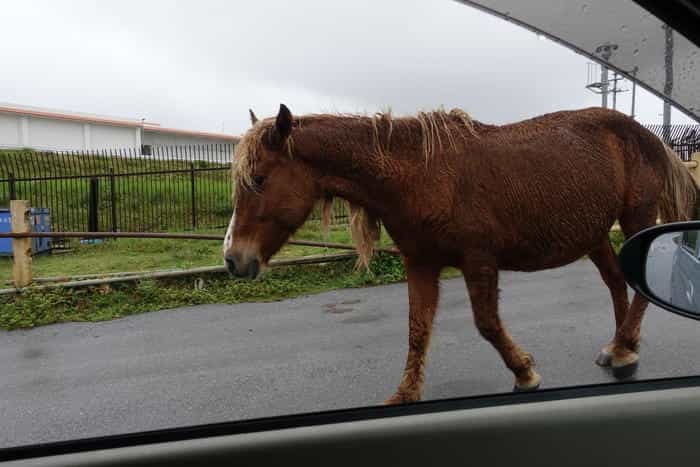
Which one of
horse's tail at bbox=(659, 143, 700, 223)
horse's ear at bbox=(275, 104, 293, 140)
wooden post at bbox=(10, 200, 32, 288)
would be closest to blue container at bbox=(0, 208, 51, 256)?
wooden post at bbox=(10, 200, 32, 288)

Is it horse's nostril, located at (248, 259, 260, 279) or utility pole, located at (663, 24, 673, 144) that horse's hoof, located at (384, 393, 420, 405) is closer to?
horse's nostril, located at (248, 259, 260, 279)

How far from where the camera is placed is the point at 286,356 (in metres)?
1.88

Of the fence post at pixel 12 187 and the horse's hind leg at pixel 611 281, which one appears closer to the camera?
the fence post at pixel 12 187

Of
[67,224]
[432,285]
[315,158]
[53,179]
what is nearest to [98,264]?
[67,224]

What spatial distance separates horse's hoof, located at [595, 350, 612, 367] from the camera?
5.85 feet

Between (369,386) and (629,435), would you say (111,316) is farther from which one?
(629,435)

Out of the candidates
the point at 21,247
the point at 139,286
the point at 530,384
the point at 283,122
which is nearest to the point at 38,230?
the point at 21,247

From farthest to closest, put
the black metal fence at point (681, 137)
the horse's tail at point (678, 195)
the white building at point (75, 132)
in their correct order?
1. the horse's tail at point (678, 195)
2. the black metal fence at point (681, 137)
3. the white building at point (75, 132)

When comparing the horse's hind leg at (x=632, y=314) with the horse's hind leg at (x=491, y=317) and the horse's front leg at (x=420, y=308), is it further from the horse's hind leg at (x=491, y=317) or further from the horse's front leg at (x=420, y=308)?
the horse's front leg at (x=420, y=308)

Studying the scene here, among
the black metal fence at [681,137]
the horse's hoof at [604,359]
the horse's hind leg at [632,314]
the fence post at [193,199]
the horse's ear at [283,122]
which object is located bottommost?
the horse's hoof at [604,359]

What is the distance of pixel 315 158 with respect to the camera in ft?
5.74

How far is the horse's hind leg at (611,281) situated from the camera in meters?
1.83

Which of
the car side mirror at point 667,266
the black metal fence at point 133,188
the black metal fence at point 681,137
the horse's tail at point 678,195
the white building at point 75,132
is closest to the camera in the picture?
the car side mirror at point 667,266

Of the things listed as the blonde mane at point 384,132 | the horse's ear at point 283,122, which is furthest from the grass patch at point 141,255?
the horse's ear at point 283,122
